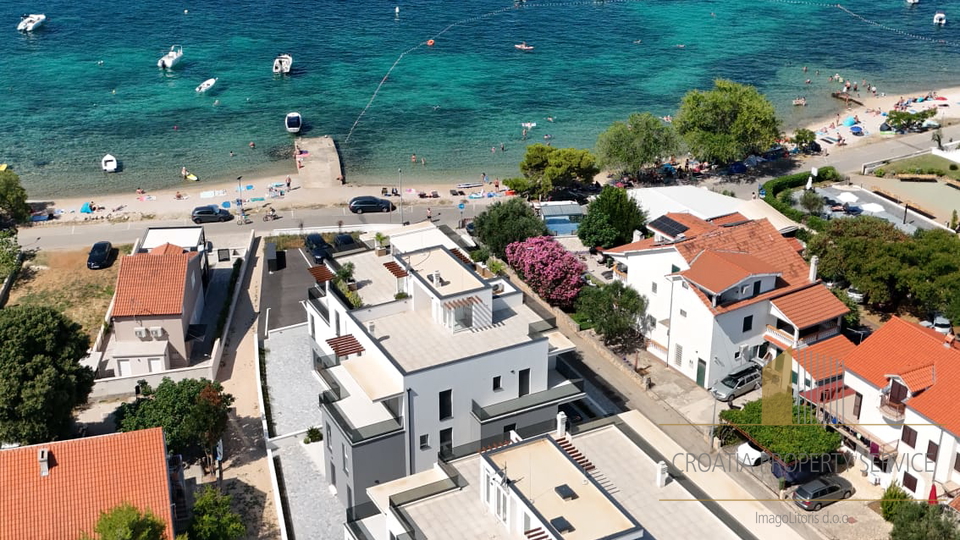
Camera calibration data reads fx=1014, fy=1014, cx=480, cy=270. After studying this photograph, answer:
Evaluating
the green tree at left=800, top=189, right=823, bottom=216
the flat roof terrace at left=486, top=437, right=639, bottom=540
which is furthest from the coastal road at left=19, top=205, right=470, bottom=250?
the flat roof terrace at left=486, top=437, right=639, bottom=540

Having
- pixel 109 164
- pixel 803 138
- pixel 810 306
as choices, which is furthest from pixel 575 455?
pixel 109 164

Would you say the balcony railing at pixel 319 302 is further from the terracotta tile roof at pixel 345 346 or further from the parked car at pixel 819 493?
the parked car at pixel 819 493

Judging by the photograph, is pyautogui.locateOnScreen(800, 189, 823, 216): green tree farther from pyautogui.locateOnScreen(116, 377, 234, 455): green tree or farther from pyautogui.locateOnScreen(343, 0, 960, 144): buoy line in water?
pyautogui.locateOnScreen(343, 0, 960, 144): buoy line in water

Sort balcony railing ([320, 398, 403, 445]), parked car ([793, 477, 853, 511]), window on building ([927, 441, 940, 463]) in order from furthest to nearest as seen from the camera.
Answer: parked car ([793, 477, 853, 511])
window on building ([927, 441, 940, 463])
balcony railing ([320, 398, 403, 445])

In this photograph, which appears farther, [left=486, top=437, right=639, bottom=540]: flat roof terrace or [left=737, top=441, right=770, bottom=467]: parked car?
[left=737, top=441, right=770, bottom=467]: parked car

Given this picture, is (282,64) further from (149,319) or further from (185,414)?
(185,414)

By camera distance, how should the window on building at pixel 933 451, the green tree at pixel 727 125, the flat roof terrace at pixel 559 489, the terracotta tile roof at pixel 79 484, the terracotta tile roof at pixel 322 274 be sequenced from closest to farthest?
1. the flat roof terrace at pixel 559 489
2. the terracotta tile roof at pixel 79 484
3. the window on building at pixel 933 451
4. the terracotta tile roof at pixel 322 274
5. the green tree at pixel 727 125

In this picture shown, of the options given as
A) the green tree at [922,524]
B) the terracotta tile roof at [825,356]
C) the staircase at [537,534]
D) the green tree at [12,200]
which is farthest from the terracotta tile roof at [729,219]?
the green tree at [12,200]
